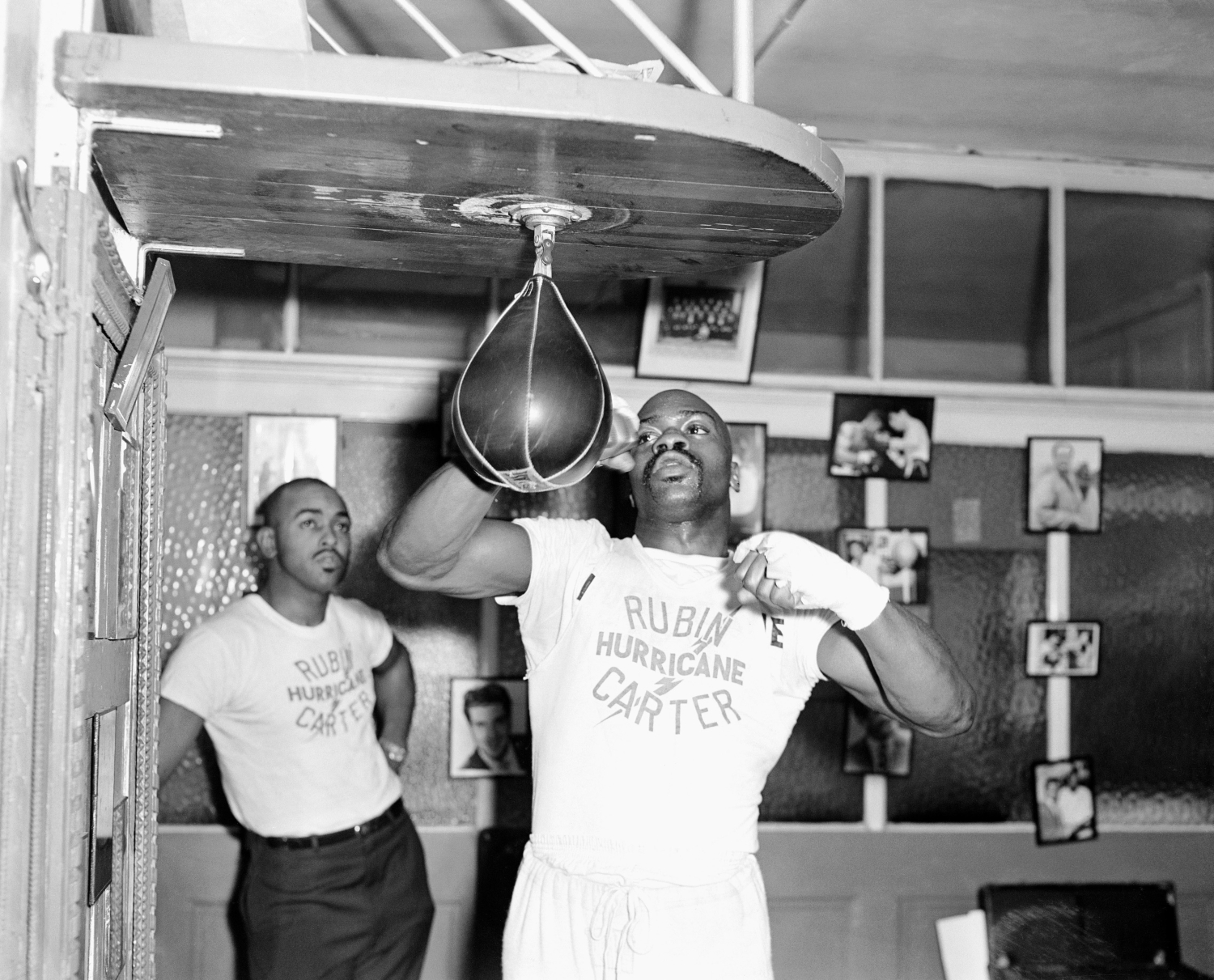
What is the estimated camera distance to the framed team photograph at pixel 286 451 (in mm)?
3324

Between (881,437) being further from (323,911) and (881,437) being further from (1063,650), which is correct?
(323,911)

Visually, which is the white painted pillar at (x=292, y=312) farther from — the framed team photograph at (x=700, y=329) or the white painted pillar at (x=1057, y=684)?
the white painted pillar at (x=1057, y=684)

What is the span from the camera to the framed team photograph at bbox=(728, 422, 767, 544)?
347cm

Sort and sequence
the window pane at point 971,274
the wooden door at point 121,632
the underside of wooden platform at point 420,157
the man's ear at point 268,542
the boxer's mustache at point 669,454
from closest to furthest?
the underside of wooden platform at point 420,157, the wooden door at point 121,632, the boxer's mustache at point 669,454, the man's ear at point 268,542, the window pane at point 971,274

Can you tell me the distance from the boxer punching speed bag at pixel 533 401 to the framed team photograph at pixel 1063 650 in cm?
247

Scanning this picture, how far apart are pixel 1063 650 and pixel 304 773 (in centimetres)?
227

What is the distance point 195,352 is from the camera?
10.9ft

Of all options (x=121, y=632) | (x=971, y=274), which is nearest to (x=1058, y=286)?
(x=971, y=274)

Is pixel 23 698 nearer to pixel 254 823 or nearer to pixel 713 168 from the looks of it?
pixel 713 168

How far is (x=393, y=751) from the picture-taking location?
3121mm

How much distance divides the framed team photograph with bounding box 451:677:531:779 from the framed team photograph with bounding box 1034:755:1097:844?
5.10 feet

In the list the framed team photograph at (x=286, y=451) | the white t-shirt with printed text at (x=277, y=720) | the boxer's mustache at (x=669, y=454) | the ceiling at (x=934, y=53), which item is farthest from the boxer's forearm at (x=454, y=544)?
the framed team photograph at (x=286, y=451)

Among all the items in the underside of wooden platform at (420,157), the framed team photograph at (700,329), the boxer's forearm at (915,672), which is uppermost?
the framed team photograph at (700,329)

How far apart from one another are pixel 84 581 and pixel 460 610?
7.34 feet
